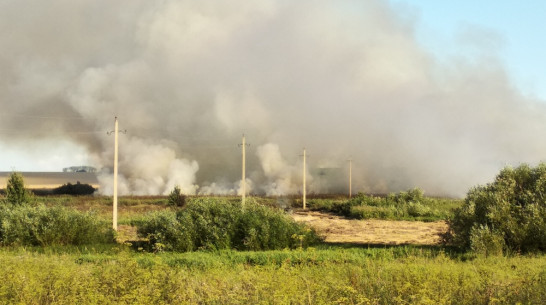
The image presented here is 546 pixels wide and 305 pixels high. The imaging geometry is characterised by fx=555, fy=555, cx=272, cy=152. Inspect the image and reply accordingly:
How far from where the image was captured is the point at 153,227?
2403cm

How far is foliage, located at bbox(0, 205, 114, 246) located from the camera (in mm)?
24094

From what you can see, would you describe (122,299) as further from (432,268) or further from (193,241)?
(193,241)

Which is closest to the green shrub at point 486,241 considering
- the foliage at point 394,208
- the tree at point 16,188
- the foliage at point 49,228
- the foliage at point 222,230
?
the foliage at point 222,230

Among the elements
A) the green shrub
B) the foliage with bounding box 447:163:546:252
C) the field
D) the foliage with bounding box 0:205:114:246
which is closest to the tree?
the foliage with bounding box 0:205:114:246

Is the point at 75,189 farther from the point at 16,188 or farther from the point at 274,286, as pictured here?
the point at 274,286

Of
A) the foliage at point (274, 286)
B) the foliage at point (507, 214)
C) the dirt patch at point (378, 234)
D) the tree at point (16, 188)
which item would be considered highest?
the tree at point (16, 188)

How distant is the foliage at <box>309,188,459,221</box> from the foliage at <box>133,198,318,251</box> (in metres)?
24.0

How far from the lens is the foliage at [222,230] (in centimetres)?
2244

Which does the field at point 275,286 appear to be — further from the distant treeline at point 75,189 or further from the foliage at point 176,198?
the distant treeline at point 75,189

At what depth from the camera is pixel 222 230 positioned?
22906 mm

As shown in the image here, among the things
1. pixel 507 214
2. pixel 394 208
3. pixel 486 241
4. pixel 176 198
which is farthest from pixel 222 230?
pixel 176 198

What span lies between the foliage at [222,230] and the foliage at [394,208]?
24005 mm

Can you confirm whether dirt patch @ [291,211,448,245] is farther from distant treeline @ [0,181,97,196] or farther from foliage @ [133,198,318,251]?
distant treeline @ [0,181,97,196]

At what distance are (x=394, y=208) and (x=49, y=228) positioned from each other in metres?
32.9
